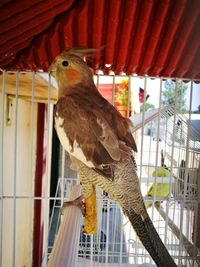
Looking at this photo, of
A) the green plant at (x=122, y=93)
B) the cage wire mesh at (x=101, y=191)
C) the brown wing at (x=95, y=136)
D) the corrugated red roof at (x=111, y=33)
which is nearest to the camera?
the corrugated red roof at (x=111, y=33)

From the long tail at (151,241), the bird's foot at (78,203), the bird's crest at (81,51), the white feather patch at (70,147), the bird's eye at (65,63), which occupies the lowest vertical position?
the long tail at (151,241)

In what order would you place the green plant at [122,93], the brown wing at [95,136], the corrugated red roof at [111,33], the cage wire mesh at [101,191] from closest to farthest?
the corrugated red roof at [111,33]
the brown wing at [95,136]
the cage wire mesh at [101,191]
the green plant at [122,93]

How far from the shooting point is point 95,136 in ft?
2.27

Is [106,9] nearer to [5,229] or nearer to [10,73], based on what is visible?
[10,73]

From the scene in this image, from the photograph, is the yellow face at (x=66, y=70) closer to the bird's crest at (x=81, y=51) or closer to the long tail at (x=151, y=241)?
the bird's crest at (x=81, y=51)

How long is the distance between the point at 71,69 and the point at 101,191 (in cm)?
43

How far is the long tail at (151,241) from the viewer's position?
2.23ft

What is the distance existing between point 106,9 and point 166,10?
12cm

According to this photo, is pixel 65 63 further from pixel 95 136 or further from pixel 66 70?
pixel 95 136

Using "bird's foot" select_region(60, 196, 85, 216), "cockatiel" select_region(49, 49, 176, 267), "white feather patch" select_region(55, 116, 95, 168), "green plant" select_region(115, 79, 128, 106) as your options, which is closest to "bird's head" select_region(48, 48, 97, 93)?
"cockatiel" select_region(49, 49, 176, 267)

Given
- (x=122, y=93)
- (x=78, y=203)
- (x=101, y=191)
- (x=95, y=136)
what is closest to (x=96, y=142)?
(x=95, y=136)

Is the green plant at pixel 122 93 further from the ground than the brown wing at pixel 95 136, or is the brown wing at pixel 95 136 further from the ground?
the green plant at pixel 122 93

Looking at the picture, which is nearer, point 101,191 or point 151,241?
point 151,241

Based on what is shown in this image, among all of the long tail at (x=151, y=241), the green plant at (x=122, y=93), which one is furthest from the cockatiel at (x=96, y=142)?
the green plant at (x=122, y=93)
